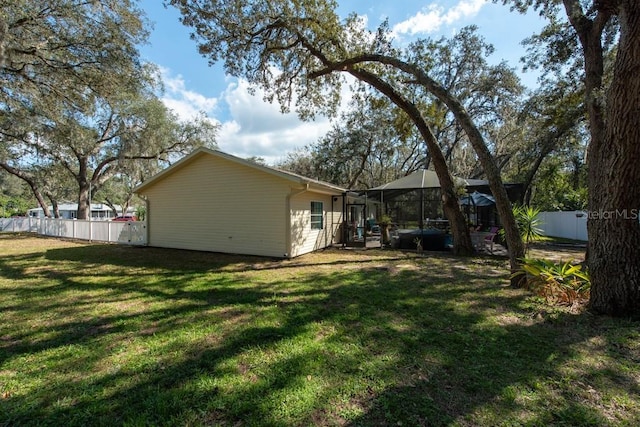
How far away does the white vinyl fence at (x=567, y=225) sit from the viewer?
563 inches

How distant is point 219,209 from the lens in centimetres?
1044

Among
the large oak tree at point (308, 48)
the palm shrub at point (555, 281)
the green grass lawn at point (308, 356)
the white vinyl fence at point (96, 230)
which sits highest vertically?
the large oak tree at point (308, 48)

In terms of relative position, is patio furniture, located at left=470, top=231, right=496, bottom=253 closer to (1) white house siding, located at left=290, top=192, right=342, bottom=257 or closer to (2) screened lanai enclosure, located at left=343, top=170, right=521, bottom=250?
(2) screened lanai enclosure, located at left=343, top=170, right=521, bottom=250

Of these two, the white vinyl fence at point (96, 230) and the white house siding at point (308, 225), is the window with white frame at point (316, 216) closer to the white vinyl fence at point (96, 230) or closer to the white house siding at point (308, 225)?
the white house siding at point (308, 225)

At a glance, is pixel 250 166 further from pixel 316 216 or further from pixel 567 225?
pixel 567 225

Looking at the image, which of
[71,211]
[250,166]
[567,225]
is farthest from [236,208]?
[71,211]

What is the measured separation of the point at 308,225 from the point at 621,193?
25.7ft

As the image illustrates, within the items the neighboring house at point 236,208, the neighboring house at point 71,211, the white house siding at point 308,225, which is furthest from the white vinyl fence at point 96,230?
the neighboring house at point 71,211

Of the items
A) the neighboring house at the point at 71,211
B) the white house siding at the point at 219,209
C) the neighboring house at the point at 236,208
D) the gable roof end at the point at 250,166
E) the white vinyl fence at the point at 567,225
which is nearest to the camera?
the gable roof end at the point at 250,166

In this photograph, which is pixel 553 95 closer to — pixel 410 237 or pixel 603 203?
pixel 410 237

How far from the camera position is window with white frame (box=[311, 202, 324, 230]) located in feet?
35.3

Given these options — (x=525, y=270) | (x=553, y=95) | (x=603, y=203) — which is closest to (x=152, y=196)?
(x=525, y=270)

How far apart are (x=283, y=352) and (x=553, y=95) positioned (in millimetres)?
13822

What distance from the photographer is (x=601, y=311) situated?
420cm
